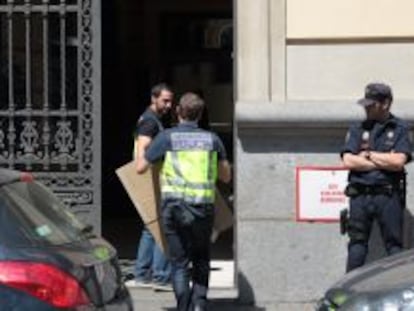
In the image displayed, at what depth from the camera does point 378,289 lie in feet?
18.6

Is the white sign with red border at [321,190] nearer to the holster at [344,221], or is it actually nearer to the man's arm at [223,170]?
the holster at [344,221]

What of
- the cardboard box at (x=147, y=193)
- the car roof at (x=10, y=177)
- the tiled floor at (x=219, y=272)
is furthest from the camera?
the tiled floor at (x=219, y=272)

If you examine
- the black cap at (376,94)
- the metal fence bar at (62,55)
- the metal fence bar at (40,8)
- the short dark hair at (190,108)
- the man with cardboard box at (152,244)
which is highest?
the metal fence bar at (40,8)

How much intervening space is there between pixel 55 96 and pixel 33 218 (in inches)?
Answer: 180

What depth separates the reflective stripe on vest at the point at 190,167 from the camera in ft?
27.6

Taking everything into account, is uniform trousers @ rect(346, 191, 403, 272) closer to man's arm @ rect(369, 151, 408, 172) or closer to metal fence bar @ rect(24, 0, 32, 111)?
man's arm @ rect(369, 151, 408, 172)

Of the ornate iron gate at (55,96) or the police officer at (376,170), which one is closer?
the police officer at (376,170)

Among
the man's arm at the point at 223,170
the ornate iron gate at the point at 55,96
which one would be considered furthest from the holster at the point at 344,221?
the ornate iron gate at the point at 55,96

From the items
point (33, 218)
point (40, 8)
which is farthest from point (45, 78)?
point (33, 218)

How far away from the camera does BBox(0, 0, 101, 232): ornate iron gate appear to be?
33.3ft

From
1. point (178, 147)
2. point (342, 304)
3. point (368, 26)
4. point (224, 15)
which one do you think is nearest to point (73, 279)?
point (342, 304)

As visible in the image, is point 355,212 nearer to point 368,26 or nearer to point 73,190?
point 368,26

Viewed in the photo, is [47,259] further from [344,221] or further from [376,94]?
[344,221]

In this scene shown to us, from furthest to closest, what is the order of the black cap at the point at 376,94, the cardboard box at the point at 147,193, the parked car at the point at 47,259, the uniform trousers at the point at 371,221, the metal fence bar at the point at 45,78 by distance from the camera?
the metal fence bar at the point at 45,78 → the cardboard box at the point at 147,193 → the uniform trousers at the point at 371,221 → the black cap at the point at 376,94 → the parked car at the point at 47,259
